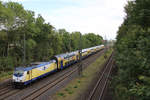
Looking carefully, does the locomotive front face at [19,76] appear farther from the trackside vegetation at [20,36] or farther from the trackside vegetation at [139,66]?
the trackside vegetation at [139,66]

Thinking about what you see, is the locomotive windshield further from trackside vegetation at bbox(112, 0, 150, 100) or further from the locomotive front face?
trackside vegetation at bbox(112, 0, 150, 100)

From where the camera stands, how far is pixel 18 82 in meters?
17.2

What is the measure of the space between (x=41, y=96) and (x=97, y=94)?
6.75m

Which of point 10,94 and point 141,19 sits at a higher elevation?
point 141,19

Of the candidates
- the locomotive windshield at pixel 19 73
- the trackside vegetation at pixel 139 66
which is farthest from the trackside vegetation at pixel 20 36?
the trackside vegetation at pixel 139 66

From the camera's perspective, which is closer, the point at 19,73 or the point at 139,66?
the point at 139,66

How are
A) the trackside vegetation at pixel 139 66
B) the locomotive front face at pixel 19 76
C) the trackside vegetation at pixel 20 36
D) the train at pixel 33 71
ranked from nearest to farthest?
the trackside vegetation at pixel 139 66, the locomotive front face at pixel 19 76, the train at pixel 33 71, the trackside vegetation at pixel 20 36

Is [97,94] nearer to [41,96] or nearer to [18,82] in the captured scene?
[41,96]

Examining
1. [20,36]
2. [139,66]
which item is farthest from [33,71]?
[20,36]

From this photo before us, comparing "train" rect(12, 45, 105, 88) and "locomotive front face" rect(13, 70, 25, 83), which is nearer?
"locomotive front face" rect(13, 70, 25, 83)

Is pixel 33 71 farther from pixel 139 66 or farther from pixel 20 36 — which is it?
pixel 20 36

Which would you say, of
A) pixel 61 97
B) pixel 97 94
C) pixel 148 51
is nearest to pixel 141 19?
pixel 148 51

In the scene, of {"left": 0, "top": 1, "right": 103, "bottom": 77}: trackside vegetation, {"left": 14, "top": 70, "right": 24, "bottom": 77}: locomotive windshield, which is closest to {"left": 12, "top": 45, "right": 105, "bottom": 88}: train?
{"left": 14, "top": 70, "right": 24, "bottom": 77}: locomotive windshield

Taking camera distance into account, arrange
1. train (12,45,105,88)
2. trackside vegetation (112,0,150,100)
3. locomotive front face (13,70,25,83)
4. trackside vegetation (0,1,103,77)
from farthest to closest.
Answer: trackside vegetation (0,1,103,77) < train (12,45,105,88) < locomotive front face (13,70,25,83) < trackside vegetation (112,0,150,100)
